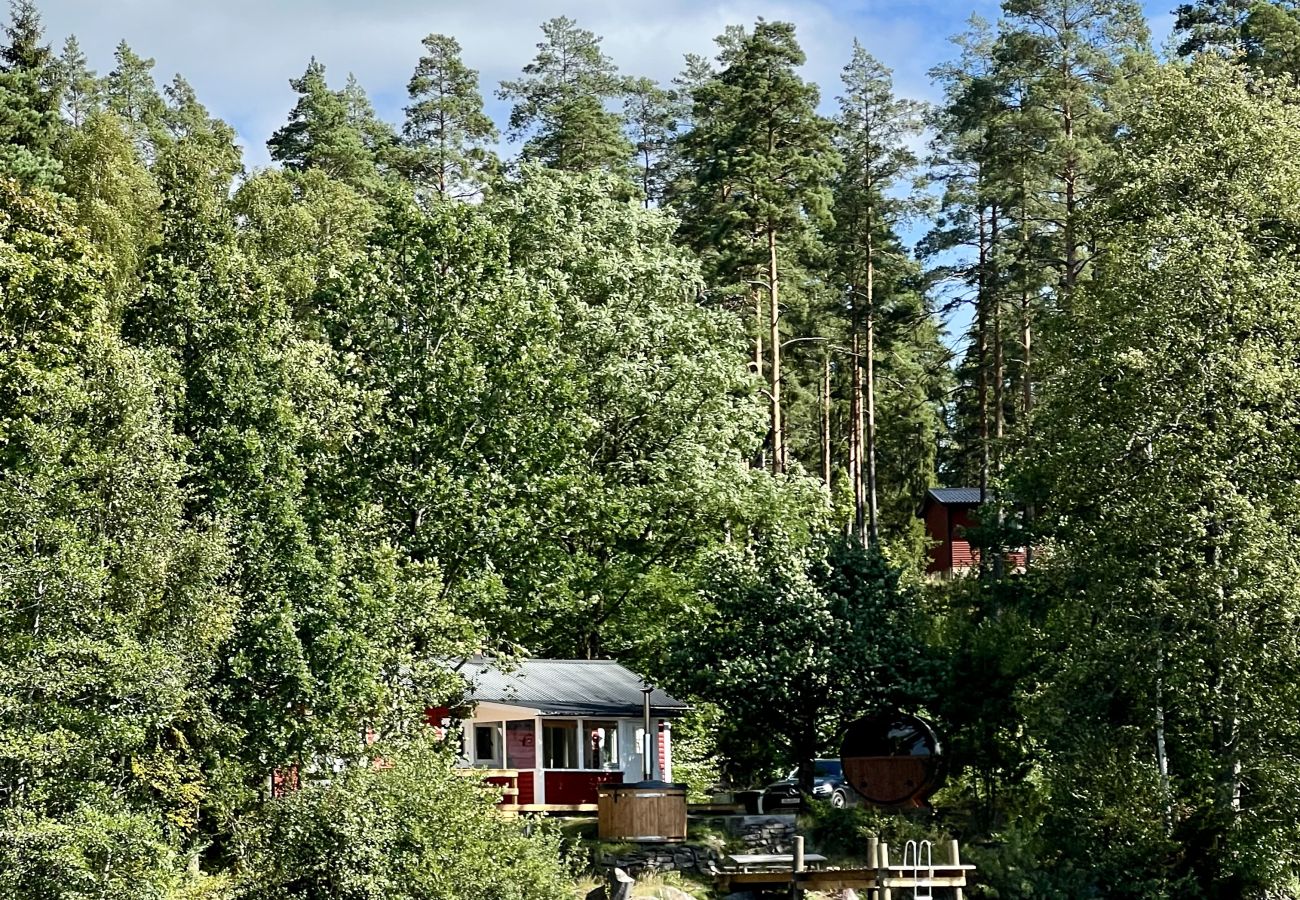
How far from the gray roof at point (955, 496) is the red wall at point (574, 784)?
86.0ft

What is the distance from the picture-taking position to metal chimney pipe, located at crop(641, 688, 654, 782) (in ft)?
98.2

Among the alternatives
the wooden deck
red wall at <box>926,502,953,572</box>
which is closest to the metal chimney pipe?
the wooden deck

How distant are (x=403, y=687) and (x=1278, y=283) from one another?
15562mm

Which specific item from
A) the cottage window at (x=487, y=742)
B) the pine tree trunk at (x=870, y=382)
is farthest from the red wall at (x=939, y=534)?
the cottage window at (x=487, y=742)

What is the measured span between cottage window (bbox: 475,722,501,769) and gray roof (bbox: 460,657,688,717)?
996 mm

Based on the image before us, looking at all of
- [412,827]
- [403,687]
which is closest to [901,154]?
[403,687]

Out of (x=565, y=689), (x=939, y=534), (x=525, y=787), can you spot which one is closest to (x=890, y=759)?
(x=565, y=689)

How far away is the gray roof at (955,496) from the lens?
55.3 metres

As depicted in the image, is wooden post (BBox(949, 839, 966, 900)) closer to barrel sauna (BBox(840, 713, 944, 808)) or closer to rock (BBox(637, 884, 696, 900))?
barrel sauna (BBox(840, 713, 944, 808))

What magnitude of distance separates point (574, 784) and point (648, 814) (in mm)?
6043

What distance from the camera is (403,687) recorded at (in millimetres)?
24141

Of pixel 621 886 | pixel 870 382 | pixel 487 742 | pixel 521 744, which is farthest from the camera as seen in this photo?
pixel 870 382

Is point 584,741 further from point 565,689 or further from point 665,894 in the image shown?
point 665,894

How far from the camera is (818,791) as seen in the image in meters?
32.8
